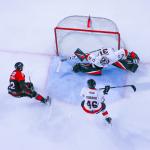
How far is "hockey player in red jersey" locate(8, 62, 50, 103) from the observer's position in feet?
18.2

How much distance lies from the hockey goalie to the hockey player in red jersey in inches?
36.0

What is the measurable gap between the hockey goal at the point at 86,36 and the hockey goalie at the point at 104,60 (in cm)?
37

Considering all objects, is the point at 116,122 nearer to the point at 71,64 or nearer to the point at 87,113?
the point at 87,113

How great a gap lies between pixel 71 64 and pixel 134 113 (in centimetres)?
140

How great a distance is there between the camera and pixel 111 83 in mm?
6293

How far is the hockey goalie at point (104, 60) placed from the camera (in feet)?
20.1

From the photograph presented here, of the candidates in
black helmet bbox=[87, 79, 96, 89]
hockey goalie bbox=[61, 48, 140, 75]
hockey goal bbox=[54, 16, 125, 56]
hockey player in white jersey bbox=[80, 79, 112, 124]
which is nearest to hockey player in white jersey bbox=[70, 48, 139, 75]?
hockey goalie bbox=[61, 48, 140, 75]

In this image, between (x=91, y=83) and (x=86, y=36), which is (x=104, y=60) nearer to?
(x=86, y=36)

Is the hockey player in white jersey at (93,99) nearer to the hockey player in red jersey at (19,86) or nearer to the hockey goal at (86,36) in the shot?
the hockey player in red jersey at (19,86)

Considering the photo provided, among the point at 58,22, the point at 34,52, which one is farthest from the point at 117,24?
the point at 34,52

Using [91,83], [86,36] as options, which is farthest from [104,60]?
[91,83]

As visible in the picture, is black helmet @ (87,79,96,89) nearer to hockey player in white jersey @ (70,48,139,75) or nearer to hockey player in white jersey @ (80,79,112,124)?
hockey player in white jersey @ (80,79,112,124)

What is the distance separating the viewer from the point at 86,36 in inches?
269

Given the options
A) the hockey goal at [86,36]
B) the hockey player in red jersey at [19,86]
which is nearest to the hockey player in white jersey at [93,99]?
the hockey player in red jersey at [19,86]
